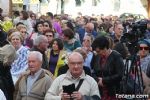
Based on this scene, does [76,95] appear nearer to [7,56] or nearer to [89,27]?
[7,56]

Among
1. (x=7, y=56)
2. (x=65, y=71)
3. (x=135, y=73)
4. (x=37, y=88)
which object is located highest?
(x=7, y=56)

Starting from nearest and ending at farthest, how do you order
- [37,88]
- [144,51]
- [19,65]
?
1. [37,88]
2. [144,51]
3. [19,65]

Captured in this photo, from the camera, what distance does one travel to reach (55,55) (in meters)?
9.98

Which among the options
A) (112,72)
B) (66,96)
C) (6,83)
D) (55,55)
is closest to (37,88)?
(6,83)

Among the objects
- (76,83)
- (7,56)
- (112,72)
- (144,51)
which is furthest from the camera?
(144,51)

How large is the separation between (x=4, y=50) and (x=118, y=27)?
489 centimetres

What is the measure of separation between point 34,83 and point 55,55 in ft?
8.47

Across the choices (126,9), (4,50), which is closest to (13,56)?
(4,50)

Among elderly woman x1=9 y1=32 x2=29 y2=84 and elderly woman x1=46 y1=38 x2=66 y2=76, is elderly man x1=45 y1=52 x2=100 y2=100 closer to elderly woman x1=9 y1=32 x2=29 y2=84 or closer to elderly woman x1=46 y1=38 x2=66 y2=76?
elderly woman x1=9 y1=32 x2=29 y2=84

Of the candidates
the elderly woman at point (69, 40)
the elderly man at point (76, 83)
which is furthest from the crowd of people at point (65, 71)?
the elderly woman at point (69, 40)

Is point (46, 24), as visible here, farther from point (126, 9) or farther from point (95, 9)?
point (126, 9)

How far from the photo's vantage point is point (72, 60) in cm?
694

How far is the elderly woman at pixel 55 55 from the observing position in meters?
9.73

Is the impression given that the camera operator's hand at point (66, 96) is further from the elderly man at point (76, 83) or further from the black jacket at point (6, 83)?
the black jacket at point (6, 83)
